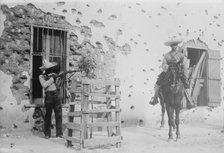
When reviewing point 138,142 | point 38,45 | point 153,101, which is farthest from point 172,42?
point 38,45

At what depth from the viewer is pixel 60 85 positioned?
20.6 feet

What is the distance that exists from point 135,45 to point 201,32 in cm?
198

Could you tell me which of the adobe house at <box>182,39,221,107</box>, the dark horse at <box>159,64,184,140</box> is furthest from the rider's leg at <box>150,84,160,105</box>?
the adobe house at <box>182,39,221,107</box>

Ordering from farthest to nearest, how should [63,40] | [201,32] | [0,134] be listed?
[201,32], [63,40], [0,134]

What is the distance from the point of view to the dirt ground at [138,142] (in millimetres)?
5296

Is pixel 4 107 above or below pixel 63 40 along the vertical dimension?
below

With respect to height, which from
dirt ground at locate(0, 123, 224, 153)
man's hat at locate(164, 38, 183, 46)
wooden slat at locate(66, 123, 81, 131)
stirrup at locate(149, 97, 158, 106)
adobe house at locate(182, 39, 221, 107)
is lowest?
dirt ground at locate(0, 123, 224, 153)

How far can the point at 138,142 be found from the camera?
6086 millimetres

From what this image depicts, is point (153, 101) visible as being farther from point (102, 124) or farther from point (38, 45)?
point (38, 45)

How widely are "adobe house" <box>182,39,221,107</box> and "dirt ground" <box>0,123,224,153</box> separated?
56.6 inches

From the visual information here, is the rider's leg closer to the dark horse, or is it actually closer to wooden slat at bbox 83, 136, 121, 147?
the dark horse

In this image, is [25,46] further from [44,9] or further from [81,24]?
[81,24]

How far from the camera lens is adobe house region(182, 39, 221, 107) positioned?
8.51 m

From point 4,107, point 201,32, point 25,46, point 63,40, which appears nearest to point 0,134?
point 4,107
